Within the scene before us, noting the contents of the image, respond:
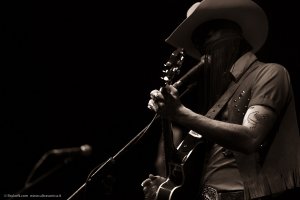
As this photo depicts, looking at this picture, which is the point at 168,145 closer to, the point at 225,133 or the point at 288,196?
the point at 225,133

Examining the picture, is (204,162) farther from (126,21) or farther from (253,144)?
(126,21)

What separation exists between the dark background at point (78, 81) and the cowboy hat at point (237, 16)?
1.29 m

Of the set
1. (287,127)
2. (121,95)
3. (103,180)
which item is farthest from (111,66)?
(287,127)

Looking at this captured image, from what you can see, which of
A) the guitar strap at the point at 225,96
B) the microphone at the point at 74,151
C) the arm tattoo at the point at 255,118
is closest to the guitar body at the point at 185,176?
the guitar strap at the point at 225,96

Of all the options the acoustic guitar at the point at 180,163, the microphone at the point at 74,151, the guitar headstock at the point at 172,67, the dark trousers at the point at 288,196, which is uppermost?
the guitar headstock at the point at 172,67

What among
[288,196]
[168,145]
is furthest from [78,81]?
[288,196]

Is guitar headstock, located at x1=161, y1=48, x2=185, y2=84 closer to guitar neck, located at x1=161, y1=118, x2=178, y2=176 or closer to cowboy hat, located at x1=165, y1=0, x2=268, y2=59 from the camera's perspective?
guitar neck, located at x1=161, y1=118, x2=178, y2=176

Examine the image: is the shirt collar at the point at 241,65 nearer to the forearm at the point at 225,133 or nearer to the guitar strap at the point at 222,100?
the guitar strap at the point at 222,100

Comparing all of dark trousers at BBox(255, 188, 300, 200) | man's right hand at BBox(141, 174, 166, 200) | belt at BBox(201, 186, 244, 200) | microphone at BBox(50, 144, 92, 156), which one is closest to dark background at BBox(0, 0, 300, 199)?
man's right hand at BBox(141, 174, 166, 200)

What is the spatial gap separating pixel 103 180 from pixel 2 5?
7.62 feet

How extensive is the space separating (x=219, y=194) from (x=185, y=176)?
0.20m

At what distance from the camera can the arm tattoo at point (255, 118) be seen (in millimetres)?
2422

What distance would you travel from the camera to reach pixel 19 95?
4.47m

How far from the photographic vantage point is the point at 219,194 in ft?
8.13
